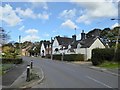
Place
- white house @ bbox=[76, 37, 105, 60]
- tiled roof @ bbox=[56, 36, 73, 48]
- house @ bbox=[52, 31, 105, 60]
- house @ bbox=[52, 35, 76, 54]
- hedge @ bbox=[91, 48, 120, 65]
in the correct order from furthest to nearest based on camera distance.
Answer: tiled roof @ bbox=[56, 36, 73, 48], house @ bbox=[52, 35, 76, 54], house @ bbox=[52, 31, 105, 60], white house @ bbox=[76, 37, 105, 60], hedge @ bbox=[91, 48, 120, 65]

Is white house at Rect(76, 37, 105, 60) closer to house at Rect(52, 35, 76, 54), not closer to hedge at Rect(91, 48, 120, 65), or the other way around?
house at Rect(52, 35, 76, 54)

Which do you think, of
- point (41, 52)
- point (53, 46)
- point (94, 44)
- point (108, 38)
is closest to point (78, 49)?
point (94, 44)

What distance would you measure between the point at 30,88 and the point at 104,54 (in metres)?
33.7

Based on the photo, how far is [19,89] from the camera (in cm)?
1562

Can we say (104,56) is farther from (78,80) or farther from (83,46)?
(83,46)

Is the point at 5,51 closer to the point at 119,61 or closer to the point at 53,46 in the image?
the point at 119,61

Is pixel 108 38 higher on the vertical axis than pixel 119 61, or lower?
higher

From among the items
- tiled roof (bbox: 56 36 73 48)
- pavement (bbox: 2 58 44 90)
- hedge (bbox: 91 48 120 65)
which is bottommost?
pavement (bbox: 2 58 44 90)

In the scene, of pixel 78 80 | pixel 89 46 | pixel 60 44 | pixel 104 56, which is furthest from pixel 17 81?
pixel 60 44

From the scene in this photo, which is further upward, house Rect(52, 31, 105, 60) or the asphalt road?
house Rect(52, 31, 105, 60)

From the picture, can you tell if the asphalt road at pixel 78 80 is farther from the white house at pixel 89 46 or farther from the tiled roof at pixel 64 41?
the tiled roof at pixel 64 41

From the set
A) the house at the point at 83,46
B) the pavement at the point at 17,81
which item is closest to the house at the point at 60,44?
the house at the point at 83,46

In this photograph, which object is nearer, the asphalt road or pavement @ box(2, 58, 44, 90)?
pavement @ box(2, 58, 44, 90)

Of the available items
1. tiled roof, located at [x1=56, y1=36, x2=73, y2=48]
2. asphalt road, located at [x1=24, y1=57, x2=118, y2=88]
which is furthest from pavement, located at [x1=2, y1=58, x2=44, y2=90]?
tiled roof, located at [x1=56, y1=36, x2=73, y2=48]
